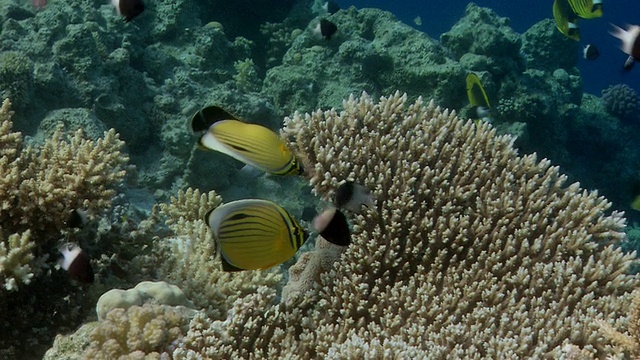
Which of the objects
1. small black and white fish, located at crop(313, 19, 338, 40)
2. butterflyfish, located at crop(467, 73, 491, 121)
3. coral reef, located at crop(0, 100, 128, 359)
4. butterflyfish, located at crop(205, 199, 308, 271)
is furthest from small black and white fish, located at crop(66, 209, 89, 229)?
small black and white fish, located at crop(313, 19, 338, 40)

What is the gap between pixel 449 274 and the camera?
3.40 m

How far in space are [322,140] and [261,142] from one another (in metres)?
1.46

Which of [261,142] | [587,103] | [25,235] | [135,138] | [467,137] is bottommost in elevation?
[135,138]

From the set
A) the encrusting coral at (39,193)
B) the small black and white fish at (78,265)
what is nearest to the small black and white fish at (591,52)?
the encrusting coral at (39,193)

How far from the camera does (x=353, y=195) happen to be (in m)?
3.55

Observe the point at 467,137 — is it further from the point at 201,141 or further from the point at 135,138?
the point at 135,138

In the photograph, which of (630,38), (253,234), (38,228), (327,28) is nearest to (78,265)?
(38,228)

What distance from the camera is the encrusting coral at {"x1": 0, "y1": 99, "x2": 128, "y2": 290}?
10.2 feet

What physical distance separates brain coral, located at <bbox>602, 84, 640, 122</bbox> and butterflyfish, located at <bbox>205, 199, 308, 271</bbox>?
14.4 m

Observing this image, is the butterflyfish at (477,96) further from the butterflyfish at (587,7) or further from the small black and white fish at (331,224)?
the small black and white fish at (331,224)

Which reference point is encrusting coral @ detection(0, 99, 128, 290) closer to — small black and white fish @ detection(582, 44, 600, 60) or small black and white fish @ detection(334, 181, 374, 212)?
small black and white fish @ detection(334, 181, 374, 212)

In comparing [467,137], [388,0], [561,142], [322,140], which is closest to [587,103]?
[561,142]

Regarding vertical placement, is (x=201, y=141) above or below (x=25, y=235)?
above

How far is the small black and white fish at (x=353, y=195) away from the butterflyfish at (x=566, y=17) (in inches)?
238
